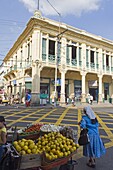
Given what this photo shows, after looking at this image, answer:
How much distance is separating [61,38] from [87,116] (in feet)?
70.9

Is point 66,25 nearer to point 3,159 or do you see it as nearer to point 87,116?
point 87,116

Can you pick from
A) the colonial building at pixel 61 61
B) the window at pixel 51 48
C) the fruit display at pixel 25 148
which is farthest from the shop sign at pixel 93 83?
the fruit display at pixel 25 148

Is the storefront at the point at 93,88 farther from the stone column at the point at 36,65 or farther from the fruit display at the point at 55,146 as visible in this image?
the fruit display at the point at 55,146

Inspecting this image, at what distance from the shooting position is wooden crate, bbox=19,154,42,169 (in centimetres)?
269

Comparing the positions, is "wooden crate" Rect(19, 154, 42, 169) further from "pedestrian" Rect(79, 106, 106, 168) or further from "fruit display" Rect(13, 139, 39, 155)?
"pedestrian" Rect(79, 106, 106, 168)

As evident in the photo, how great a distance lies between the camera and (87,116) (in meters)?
4.29

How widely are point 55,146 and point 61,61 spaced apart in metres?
21.7

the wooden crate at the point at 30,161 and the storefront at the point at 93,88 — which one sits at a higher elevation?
the storefront at the point at 93,88

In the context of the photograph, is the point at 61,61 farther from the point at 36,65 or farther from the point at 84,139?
the point at 84,139

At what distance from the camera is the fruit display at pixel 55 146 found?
122 inches

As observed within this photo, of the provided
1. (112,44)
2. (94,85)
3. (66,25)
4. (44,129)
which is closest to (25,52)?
(66,25)

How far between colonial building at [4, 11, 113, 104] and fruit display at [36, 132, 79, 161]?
56.7 ft

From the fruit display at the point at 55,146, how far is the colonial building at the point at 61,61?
17.3 metres

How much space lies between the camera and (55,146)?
3258mm
